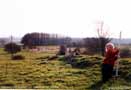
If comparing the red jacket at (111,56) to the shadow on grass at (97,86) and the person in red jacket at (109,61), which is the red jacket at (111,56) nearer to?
the person in red jacket at (109,61)

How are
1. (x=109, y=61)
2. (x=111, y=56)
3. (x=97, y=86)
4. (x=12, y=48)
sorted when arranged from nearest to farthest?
(x=97, y=86) → (x=111, y=56) → (x=109, y=61) → (x=12, y=48)

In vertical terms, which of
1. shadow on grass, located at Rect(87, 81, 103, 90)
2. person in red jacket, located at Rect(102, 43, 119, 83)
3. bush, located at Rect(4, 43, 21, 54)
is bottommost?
bush, located at Rect(4, 43, 21, 54)

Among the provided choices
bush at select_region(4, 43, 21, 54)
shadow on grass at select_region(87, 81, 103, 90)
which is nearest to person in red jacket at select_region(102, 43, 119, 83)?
shadow on grass at select_region(87, 81, 103, 90)

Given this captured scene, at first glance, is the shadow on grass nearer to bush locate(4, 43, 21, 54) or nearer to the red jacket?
the red jacket

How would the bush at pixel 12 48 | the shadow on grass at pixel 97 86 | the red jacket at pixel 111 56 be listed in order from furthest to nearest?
the bush at pixel 12 48 < the red jacket at pixel 111 56 < the shadow on grass at pixel 97 86

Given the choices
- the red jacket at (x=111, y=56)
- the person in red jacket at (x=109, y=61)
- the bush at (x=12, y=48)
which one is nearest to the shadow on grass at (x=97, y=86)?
the person in red jacket at (x=109, y=61)

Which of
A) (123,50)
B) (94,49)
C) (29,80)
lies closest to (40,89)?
(29,80)

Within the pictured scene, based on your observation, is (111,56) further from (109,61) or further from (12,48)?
(12,48)

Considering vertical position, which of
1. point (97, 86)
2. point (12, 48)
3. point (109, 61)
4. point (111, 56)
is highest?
point (111, 56)

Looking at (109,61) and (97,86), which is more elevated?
(109,61)

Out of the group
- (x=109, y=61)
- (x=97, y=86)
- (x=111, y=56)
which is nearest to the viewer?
(x=97, y=86)

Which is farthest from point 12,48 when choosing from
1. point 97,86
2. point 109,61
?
point 97,86

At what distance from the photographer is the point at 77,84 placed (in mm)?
13891

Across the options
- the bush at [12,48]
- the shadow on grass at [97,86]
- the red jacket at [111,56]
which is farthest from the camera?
the bush at [12,48]
